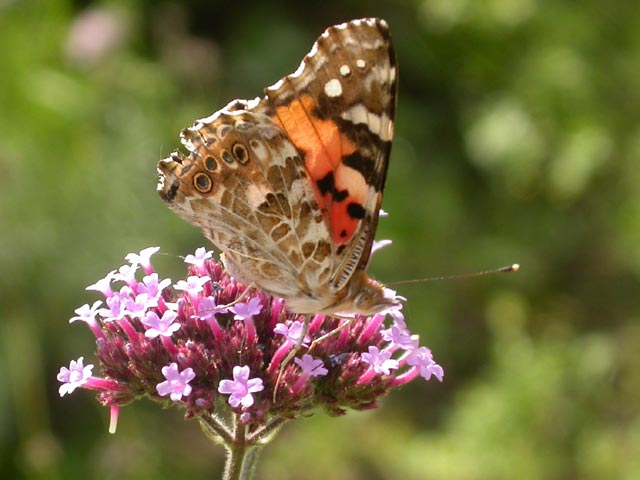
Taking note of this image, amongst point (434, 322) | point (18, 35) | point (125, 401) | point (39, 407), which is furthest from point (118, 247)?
point (125, 401)

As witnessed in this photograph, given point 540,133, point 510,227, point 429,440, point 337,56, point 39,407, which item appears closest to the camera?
point 337,56

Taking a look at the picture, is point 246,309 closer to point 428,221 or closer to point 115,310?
point 115,310

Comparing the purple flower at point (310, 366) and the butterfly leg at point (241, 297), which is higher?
the butterfly leg at point (241, 297)

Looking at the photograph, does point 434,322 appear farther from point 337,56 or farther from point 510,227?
point 337,56

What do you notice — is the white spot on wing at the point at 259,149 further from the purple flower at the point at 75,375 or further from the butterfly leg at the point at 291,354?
the purple flower at the point at 75,375

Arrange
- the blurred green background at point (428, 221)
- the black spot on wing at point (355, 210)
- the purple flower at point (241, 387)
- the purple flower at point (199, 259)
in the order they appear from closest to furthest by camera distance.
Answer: the purple flower at point (241, 387) → the black spot on wing at point (355, 210) → the purple flower at point (199, 259) → the blurred green background at point (428, 221)

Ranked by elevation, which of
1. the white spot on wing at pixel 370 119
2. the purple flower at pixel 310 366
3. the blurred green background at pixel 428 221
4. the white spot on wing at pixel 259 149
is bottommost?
the blurred green background at pixel 428 221

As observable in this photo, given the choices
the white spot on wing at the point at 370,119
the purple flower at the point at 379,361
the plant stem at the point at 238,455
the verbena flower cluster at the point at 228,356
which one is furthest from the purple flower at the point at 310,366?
the white spot on wing at the point at 370,119
